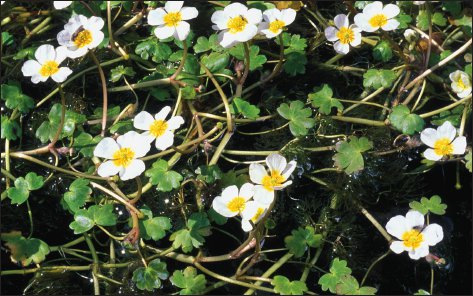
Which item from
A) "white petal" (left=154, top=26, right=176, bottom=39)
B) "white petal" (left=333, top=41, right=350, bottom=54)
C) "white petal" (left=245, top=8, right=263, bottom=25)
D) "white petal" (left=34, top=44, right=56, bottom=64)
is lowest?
"white petal" (left=333, top=41, right=350, bottom=54)

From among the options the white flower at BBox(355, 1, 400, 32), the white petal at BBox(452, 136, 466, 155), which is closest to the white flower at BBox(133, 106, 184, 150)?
the white flower at BBox(355, 1, 400, 32)

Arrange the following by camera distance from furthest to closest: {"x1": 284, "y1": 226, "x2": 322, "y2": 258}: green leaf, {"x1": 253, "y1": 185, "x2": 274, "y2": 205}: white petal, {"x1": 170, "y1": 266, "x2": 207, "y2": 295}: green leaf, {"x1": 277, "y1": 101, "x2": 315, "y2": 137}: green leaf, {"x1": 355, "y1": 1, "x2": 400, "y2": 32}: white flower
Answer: {"x1": 355, "y1": 1, "x2": 400, "y2": 32}: white flower
{"x1": 277, "y1": 101, "x2": 315, "y2": 137}: green leaf
{"x1": 284, "y1": 226, "x2": 322, "y2": 258}: green leaf
{"x1": 170, "y1": 266, "x2": 207, "y2": 295}: green leaf
{"x1": 253, "y1": 185, "x2": 274, "y2": 205}: white petal

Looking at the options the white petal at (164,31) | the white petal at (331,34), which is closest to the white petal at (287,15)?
the white petal at (331,34)

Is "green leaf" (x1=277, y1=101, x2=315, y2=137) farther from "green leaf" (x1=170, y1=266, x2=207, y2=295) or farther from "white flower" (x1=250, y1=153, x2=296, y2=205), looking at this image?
"green leaf" (x1=170, y1=266, x2=207, y2=295)

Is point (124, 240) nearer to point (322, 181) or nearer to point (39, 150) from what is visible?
point (39, 150)

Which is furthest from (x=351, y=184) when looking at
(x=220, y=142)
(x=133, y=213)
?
(x=133, y=213)

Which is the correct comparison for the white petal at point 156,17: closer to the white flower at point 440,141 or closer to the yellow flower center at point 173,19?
the yellow flower center at point 173,19
